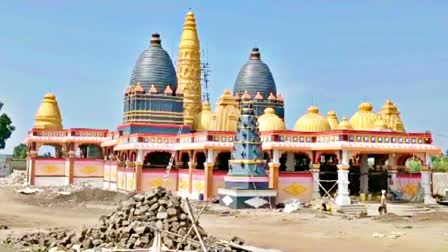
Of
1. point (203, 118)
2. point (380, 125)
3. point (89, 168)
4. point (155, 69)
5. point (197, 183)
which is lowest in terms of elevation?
point (197, 183)

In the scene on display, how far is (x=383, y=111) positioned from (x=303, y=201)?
53.5ft

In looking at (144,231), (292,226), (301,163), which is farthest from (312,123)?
(144,231)

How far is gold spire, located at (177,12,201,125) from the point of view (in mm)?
50188

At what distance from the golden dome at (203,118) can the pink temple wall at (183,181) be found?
7.07 metres

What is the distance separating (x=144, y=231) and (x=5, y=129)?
60487mm

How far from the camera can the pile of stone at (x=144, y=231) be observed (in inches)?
655

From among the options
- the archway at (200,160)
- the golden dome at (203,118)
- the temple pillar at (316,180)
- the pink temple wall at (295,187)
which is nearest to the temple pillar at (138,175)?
the archway at (200,160)

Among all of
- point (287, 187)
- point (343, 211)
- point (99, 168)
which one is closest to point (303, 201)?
point (287, 187)

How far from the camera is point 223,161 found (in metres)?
39.4

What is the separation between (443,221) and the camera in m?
28.2

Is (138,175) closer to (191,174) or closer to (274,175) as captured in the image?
(191,174)

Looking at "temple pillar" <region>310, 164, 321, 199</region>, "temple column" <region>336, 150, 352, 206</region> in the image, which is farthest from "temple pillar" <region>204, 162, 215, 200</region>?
"temple column" <region>336, 150, 352, 206</region>

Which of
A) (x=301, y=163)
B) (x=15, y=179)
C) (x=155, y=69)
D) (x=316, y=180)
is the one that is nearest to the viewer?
(x=316, y=180)

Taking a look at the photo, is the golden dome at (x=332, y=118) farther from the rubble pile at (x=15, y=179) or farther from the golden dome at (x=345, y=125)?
the rubble pile at (x=15, y=179)
